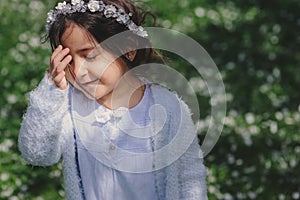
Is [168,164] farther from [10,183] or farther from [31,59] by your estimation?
→ [31,59]

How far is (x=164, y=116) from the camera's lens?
2553mm

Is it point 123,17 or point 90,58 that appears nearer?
point 90,58

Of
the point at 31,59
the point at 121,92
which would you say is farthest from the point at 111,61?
the point at 31,59

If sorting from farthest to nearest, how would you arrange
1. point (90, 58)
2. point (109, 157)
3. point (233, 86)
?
point (233, 86) < point (109, 157) < point (90, 58)

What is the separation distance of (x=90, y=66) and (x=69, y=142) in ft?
0.92

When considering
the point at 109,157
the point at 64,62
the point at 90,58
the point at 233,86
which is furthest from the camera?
the point at 233,86

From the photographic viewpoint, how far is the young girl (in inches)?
97.3

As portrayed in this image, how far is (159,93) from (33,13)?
16.2 ft

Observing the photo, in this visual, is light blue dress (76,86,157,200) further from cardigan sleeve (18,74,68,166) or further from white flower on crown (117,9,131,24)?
white flower on crown (117,9,131,24)

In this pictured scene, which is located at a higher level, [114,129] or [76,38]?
[76,38]

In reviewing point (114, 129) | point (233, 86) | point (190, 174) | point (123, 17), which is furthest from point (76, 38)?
point (233, 86)

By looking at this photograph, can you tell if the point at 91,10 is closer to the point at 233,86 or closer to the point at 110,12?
the point at 110,12

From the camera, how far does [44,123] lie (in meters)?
2.43

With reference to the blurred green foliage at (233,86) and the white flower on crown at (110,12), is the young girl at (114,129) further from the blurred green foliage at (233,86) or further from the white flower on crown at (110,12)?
the blurred green foliage at (233,86)
